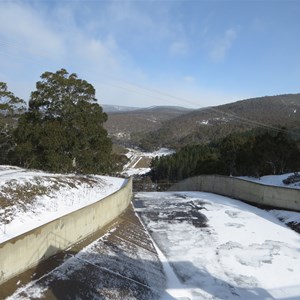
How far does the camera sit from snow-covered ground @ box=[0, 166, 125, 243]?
11.3m

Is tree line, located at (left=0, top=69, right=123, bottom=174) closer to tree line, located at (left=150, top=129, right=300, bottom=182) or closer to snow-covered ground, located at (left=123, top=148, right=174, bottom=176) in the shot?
tree line, located at (left=150, top=129, right=300, bottom=182)

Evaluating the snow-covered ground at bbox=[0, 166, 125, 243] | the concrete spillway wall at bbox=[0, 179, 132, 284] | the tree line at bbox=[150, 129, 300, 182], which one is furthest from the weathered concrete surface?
the tree line at bbox=[150, 129, 300, 182]

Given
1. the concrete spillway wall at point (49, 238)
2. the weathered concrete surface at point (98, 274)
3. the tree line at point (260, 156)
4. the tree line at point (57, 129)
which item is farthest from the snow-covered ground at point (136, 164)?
the weathered concrete surface at point (98, 274)

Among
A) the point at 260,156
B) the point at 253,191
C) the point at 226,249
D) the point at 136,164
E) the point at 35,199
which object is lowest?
the point at 136,164

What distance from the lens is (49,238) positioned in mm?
10828

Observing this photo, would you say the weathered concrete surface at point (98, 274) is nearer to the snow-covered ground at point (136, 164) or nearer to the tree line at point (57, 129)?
the tree line at point (57, 129)

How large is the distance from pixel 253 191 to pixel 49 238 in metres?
16.0

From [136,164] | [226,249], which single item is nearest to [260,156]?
[226,249]

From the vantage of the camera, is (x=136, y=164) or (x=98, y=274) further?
(x=136, y=164)

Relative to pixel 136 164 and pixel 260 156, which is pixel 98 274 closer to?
pixel 260 156

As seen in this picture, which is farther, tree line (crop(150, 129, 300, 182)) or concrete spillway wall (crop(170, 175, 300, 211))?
tree line (crop(150, 129, 300, 182))

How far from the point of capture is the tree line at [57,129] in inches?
1098

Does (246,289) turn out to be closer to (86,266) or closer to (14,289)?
(86,266)

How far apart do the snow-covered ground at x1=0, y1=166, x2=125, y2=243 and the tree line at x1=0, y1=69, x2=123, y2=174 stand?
993cm
